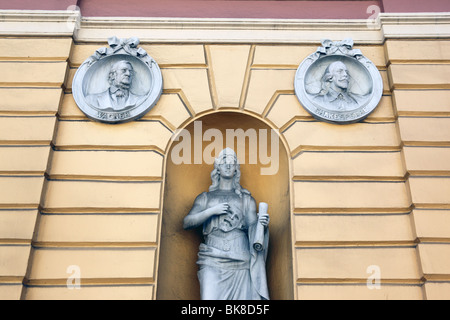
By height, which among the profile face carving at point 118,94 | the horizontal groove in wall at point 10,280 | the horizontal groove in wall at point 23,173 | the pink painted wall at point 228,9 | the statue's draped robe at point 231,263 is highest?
the pink painted wall at point 228,9

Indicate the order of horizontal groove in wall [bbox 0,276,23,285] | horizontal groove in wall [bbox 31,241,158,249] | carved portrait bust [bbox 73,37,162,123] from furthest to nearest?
carved portrait bust [bbox 73,37,162,123], horizontal groove in wall [bbox 31,241,158,249], horizontal groove in wall [bbox 0,276,23,285]

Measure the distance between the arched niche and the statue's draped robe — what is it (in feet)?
1.13

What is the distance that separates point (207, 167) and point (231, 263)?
1.58m

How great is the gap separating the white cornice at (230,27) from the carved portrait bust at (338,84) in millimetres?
319

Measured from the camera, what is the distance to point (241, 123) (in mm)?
7227

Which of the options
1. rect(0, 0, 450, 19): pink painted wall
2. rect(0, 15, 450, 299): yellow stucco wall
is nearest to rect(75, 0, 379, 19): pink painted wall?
rect(0, 0, 450, 19): pink painted wall

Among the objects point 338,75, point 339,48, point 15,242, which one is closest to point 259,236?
point 338,75

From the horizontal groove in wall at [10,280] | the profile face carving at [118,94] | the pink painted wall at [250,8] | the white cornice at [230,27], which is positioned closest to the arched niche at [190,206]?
the profile face carving at [118,94]

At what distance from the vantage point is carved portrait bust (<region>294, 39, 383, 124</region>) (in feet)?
22.4

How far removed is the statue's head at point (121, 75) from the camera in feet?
22.7

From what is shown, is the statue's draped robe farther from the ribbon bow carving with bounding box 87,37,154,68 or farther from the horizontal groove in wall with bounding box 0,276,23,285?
the ribbon bow carving with bounding box 87,37,154,68

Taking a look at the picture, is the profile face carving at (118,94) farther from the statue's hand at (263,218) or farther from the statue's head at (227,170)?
the statue's hand at (263,218)

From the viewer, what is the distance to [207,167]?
739 cm
